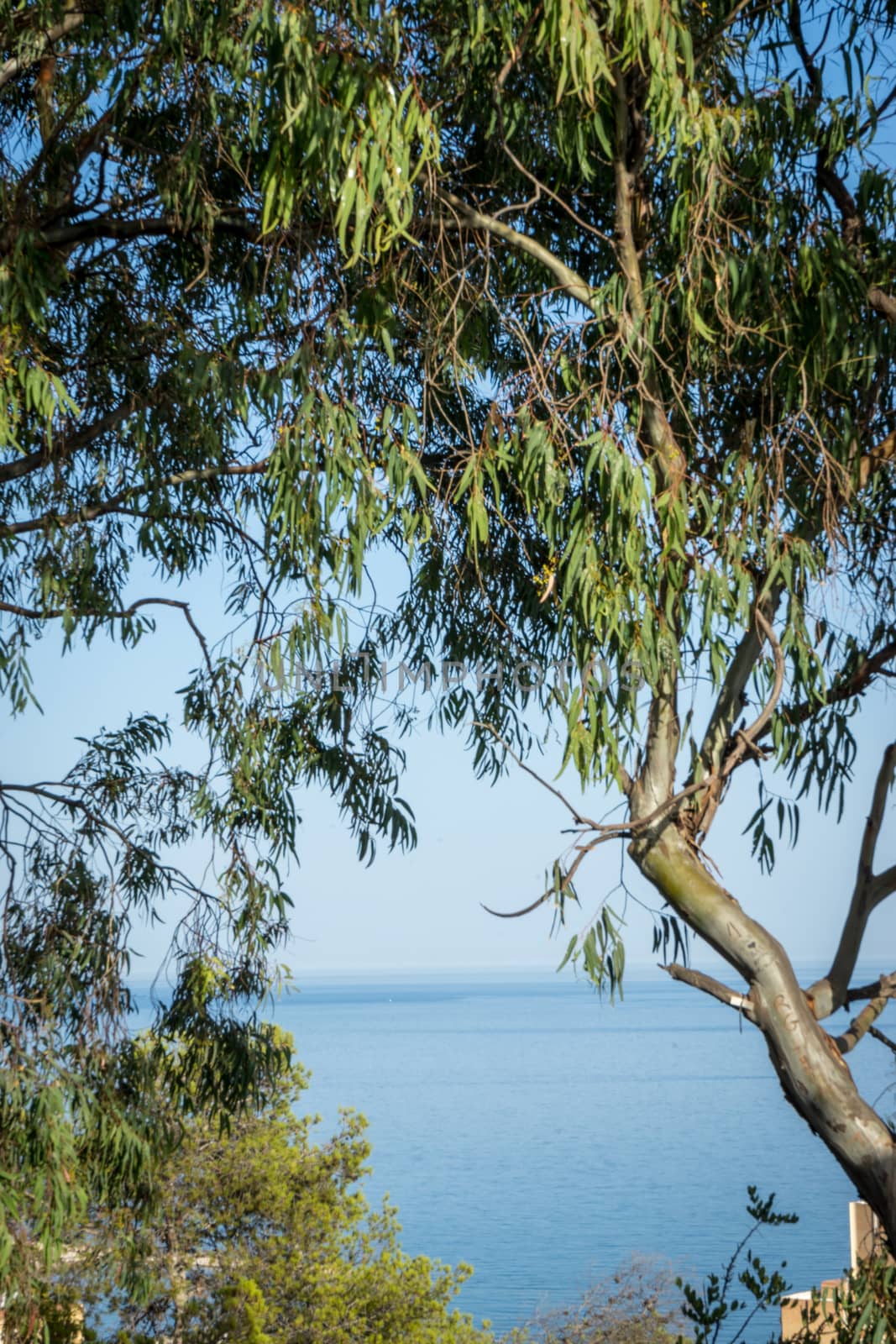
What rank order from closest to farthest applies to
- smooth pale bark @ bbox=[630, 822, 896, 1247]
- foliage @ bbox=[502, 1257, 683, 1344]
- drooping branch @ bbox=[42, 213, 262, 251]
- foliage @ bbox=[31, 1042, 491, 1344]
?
smooth pale bark @ bbox=[630, 822, 896, 1247]
drooping branch @ bbox=[42, 213, 262, 251]
foliage @ bbox=[31, 1042, 491, 1344]
foliage @ bbox=[502, 1257, 683, 1344]

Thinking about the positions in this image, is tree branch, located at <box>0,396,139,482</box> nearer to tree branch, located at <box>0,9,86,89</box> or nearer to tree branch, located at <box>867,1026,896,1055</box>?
tree branch, located at <box>0,9,86,89</box>

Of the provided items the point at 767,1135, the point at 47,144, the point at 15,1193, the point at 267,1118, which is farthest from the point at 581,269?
the point at 767,1135

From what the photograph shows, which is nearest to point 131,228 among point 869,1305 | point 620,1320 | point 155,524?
point 155,524

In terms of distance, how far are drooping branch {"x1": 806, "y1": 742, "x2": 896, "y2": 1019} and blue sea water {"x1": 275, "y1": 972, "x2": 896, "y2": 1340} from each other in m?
3.43

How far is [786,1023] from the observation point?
2725 millimetres

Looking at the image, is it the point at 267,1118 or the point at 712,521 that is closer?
the point at 712,521

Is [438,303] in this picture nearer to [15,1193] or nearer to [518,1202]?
[15,1193]

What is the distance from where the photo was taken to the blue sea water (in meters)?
20.3

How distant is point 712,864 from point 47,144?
7.28ft

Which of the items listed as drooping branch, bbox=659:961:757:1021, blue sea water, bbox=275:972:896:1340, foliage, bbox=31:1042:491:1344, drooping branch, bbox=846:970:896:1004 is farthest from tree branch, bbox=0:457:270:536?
foliage, bbox=31:1042:491:1344

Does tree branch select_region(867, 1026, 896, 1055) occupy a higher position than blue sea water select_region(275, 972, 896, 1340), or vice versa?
blue sea water select_region(275, 972, 896, 1340)

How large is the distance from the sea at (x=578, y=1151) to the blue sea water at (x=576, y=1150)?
2.4 inches

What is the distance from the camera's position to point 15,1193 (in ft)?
9.48

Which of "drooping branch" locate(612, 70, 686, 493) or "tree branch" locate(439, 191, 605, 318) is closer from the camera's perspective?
"drooping branch" locate(612, 70, 686, 493)
